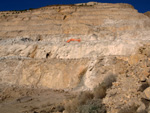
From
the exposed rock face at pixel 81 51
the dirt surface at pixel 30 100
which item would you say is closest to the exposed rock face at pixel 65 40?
the exposed rock face at pixel 81 51

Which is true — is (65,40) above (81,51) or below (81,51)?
above

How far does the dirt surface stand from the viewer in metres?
8.70

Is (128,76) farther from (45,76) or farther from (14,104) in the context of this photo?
(45,76)

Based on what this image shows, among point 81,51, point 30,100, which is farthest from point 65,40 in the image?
point 30,100

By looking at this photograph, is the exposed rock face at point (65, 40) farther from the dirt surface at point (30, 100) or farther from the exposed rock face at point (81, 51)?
the dirt surface at point (30, 100)

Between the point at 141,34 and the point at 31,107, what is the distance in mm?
13969

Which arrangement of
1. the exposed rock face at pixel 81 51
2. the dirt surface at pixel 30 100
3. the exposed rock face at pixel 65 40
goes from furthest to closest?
the exposed rock face at pixel 65 40
the dirt surface at pixel 30 100
the exposed rock face at pixel 81 51

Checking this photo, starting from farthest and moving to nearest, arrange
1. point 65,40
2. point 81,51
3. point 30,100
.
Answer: point 65,40, point 81,51, point 30,100

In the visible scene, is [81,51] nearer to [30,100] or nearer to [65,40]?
[65,40]

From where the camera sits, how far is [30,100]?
429 inches

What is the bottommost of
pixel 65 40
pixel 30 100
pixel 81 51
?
pixel 30 100

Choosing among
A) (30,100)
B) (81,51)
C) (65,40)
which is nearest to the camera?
(30,100)

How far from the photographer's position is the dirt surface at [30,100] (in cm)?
870

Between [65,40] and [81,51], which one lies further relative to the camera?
[65,40]
